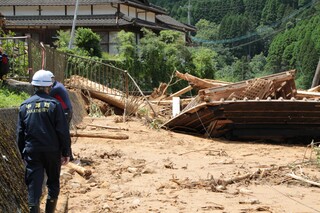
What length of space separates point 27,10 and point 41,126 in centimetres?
3690

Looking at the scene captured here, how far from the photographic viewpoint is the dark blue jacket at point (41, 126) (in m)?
5.45

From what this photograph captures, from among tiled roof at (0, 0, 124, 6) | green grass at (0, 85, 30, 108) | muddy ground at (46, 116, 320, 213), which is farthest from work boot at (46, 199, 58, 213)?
tiled roof at (0, 0, 124, 6)

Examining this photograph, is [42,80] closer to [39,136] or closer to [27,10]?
[39,136]

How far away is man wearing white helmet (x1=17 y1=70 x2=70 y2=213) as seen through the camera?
5449 mm

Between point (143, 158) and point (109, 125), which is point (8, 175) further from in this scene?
point (109, 125)

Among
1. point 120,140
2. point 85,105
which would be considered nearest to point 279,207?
point 120,140

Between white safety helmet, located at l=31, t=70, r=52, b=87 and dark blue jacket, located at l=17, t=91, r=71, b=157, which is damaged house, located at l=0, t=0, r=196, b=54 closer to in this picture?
white safety helmet, located at l=31, t=70, r=52, b=87

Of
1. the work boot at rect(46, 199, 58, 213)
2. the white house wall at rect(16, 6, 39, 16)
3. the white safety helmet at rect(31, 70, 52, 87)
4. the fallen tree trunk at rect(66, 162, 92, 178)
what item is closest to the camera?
the white safety helmet at rect(31, 70, 52, 87)

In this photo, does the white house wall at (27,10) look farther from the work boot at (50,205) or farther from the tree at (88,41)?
the work boot at (50,205)

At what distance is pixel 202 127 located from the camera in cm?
1666

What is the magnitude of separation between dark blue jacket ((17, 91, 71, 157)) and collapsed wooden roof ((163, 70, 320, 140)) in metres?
9.66

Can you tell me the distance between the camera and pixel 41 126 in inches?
215

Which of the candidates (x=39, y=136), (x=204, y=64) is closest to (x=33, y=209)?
(x=39, y=136)

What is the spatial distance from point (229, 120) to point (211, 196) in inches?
310
